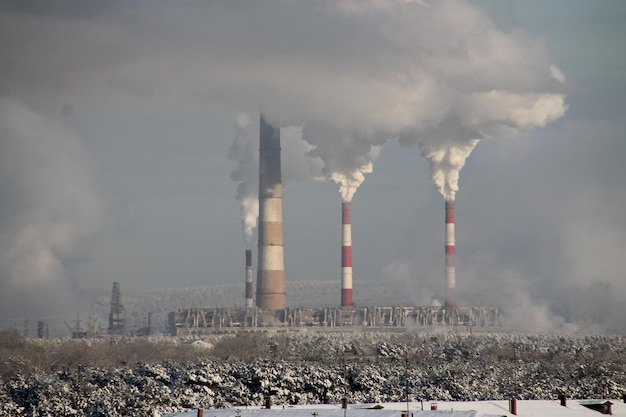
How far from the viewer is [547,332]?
125625 millimetres

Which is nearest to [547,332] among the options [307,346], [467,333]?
[467,333]

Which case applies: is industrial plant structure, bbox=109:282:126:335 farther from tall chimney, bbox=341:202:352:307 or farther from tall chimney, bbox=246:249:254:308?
tall chimney, bbox=341:202:352:307

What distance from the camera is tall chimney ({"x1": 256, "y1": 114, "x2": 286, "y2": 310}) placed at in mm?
109000

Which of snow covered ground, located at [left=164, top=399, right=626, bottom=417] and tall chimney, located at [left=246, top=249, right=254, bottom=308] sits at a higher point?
tall chimney, located at [left=246, top=249, right=254, bottom=308]

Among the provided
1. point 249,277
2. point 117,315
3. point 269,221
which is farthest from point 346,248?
point 117,315

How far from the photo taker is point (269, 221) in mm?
108750

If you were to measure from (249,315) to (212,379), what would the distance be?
69.7 metres

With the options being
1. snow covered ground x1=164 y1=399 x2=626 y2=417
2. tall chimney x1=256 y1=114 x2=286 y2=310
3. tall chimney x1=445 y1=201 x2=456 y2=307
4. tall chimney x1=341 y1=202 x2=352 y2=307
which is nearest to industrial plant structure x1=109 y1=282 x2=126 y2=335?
tall chimney x1=256 y1=114 x2=286 y2=310

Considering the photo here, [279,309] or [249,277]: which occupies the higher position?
[249,277]

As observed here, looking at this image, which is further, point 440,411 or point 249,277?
point 249,277

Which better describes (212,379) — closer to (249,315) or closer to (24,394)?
(24,394)

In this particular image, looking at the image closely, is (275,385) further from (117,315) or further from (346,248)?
→ (117,315)

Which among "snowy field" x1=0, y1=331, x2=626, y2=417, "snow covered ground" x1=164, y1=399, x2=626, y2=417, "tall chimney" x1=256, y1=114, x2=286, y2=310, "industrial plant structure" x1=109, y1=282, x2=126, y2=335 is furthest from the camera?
"industrial plant structure" x1=109, y1=282, x2=126, y2=335

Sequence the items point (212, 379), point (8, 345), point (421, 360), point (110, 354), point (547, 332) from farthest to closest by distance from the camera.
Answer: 1. point (547, 332)
2. point (8, 345)
3. point (110, 354)
4. point (421, 360)
5. point (212, 379)
